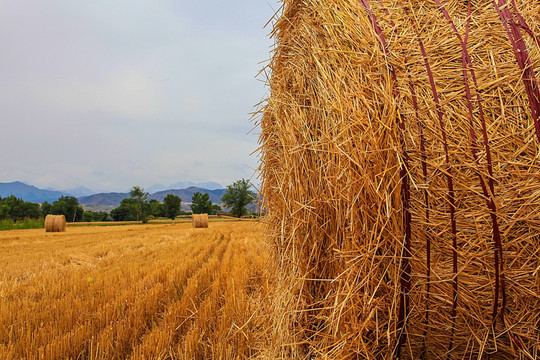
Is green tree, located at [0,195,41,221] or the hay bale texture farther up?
green tree, located at [0,195,41,221]

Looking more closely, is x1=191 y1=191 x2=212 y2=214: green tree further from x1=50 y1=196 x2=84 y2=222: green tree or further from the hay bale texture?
the hay bale texture

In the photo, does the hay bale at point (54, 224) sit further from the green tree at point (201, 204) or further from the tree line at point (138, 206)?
the green tree at point (201, 204)

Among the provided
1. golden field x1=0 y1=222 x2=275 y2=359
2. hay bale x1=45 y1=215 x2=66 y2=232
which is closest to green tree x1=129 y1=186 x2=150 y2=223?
hay bale x1=45 y1=215 x2=66 y2=232

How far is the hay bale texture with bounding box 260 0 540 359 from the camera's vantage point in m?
1.42

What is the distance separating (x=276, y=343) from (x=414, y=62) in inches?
80.1

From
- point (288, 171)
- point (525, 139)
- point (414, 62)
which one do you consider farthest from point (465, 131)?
point (288, 171)

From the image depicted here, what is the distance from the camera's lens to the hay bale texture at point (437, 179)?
1.42 m

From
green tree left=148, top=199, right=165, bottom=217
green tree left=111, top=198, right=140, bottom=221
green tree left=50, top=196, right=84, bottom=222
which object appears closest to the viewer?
green tree left=111, top=198, right=140, bottom=221

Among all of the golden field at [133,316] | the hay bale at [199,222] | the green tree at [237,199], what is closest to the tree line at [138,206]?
the green tree at [237,199]

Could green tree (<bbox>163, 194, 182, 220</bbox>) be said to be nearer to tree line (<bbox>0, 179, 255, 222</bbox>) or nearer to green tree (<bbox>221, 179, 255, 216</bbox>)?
tree line (<bbox>0, 179, 255, 222</bbox>)

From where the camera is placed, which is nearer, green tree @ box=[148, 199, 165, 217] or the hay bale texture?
the hay bale texture

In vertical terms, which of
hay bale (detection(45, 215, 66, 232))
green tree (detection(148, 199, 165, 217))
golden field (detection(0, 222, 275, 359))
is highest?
green tree (detection(148, 199, 165, 217))

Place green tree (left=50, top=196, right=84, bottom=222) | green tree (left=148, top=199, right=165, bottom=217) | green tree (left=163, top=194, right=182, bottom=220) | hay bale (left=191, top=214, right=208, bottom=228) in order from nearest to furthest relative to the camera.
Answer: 1. hay bale (left=191, top=214, right=208, bottom=228)
2. green tree (left=50, top=196, right=84, bottom=222)
3. green tree (left=163, top=194, right=182, bottom=220)
4. green tree (left=148, top=199, right=165, bottom=217)

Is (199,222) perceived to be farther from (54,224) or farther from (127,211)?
(127,211)
